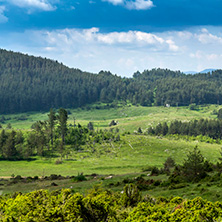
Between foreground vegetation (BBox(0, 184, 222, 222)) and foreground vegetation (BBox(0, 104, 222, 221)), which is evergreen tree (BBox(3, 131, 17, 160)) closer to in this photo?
foreground vegetation (BBox(0, 104, 222, 221))

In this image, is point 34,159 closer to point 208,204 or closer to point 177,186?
point 177,186

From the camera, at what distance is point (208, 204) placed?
58.4 feet

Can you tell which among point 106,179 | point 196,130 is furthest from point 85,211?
point 196,130

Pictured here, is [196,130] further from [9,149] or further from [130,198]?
[130,198]

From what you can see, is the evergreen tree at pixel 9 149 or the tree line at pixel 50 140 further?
the tree line at pixel 50 140

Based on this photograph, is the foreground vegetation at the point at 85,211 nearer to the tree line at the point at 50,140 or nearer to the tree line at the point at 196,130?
the tree line at the point at 50,140

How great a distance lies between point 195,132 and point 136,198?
147 m

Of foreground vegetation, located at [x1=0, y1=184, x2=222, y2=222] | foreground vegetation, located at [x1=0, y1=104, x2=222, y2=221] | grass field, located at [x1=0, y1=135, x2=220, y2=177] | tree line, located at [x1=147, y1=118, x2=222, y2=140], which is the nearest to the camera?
foreground vegetation, located at [x1=0, y1=184, x2=222, y2=222]

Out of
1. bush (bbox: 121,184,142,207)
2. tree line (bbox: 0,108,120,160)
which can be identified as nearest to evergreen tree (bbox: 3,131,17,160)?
tree line (bbox: 0,108,120,160)

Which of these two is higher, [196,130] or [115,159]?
[196,130]

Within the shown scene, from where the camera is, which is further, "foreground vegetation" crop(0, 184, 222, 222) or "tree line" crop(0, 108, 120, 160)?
"tree line" crop(0, 108, 120, 160)

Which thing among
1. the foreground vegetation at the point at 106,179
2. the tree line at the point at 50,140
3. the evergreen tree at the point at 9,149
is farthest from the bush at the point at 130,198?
the evergreen tree at the point at 9,149

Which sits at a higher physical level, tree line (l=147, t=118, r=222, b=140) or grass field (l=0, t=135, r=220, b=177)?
tree line (l=147, t=118, r=222, b=140)

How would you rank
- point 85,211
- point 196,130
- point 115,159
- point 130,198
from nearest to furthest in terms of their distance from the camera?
1. point 85,211
2. point 130,198
3. point 115,159
4. point 196,130
